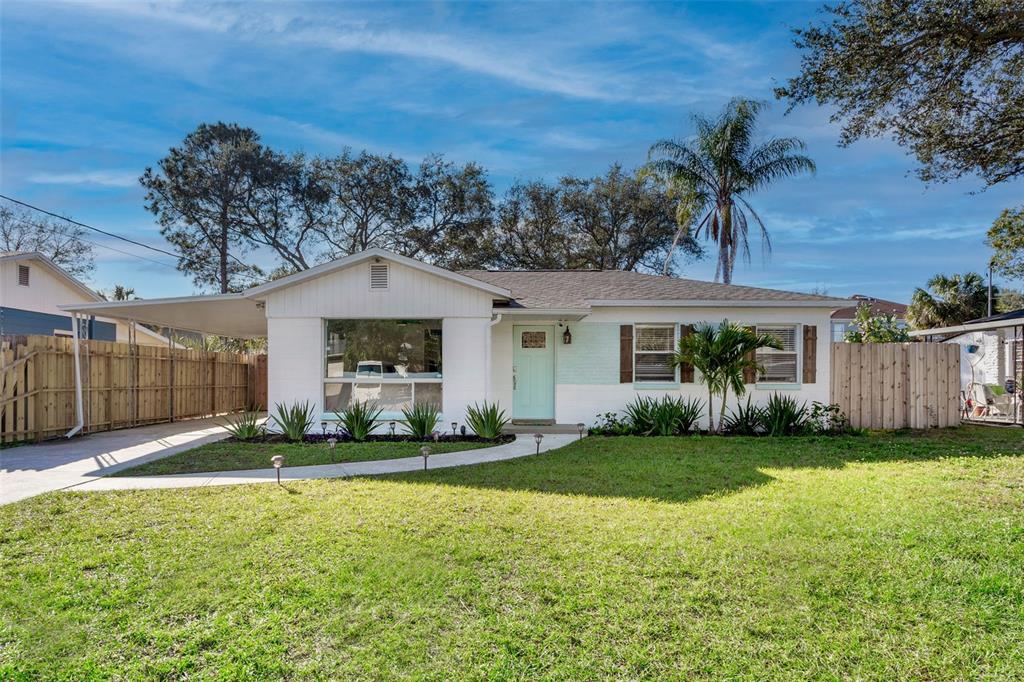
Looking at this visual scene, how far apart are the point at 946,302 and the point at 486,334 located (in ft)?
69.2

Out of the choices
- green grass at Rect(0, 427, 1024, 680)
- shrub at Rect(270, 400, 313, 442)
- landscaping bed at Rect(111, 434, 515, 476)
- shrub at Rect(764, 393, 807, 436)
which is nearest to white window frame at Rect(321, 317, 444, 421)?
shrub at Rect(270, 400, 313, 442)

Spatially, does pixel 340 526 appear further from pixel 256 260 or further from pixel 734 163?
pixel 256 260

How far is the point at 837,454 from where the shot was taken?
929 cm

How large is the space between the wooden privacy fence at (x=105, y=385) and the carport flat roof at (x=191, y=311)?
677 millimetres

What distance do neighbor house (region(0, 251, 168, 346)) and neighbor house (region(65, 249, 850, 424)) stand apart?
20.0ft

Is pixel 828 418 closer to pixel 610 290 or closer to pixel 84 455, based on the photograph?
pixel 610 290

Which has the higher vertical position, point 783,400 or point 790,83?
point 790,83

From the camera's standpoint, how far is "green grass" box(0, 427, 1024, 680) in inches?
127

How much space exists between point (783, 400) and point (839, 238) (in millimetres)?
11393

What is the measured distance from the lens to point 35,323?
17156mm

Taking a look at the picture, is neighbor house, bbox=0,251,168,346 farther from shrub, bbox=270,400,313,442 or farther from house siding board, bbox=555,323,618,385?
house siding board, bbox=555,323,618,385

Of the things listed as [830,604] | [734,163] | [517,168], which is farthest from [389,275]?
[517,168]

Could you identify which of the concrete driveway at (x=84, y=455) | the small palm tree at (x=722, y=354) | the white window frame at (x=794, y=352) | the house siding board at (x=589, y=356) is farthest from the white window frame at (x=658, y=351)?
the concrete driveway at (x=84, y=455)

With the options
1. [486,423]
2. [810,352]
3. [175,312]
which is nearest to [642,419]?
[486,423]
